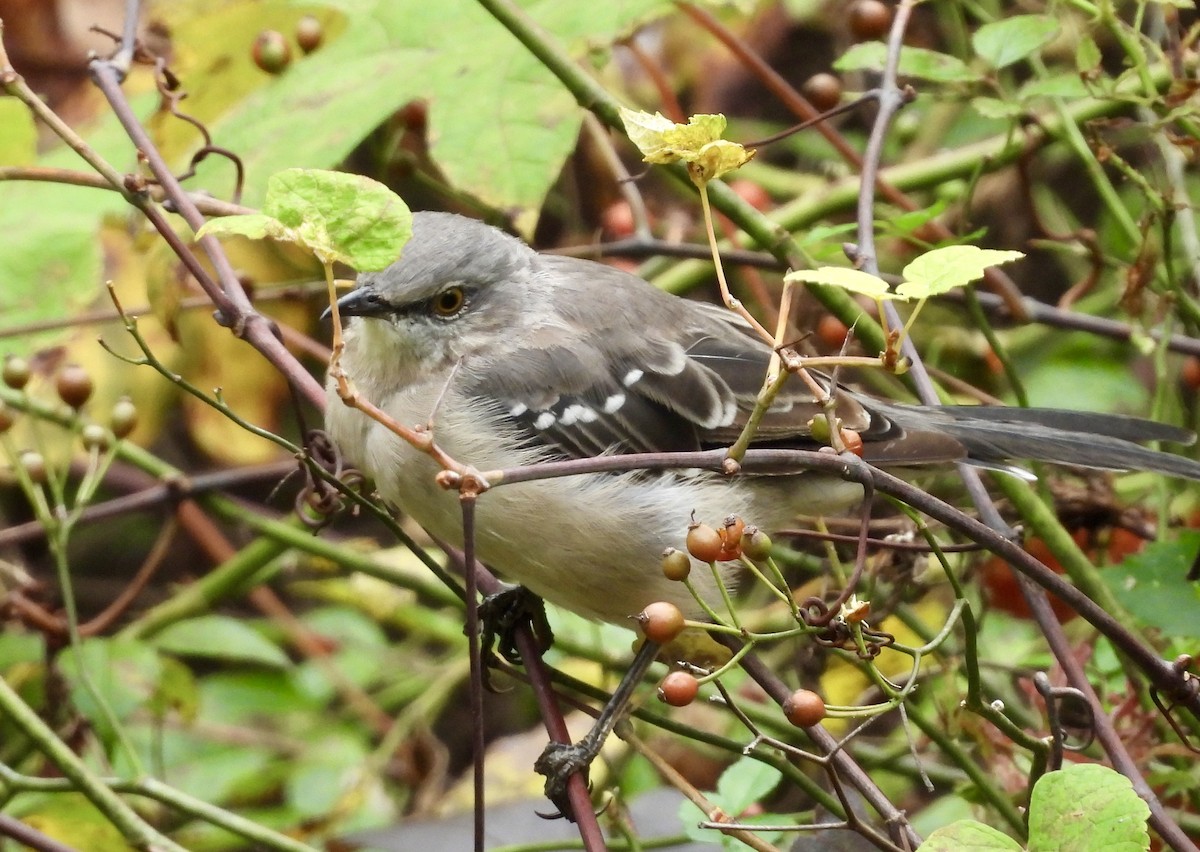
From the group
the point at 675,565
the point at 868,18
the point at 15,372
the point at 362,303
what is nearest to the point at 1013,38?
the point at 868,18

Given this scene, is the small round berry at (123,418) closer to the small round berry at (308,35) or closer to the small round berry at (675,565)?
the small round berry at (308,35)

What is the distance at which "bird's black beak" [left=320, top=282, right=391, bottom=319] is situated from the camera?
2863 mm

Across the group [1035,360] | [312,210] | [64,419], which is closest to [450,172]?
[64,419]

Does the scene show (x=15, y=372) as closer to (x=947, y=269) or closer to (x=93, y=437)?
(x=93, y=437)

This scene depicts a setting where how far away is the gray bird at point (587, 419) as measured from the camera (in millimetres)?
2814

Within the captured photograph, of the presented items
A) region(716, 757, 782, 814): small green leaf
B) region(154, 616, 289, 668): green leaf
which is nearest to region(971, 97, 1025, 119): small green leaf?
region(716, 757, 782, 814): small green leaf

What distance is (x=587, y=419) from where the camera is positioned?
3.06 m

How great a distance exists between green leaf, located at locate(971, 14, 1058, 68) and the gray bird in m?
0.78

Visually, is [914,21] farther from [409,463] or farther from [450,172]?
[409,463]

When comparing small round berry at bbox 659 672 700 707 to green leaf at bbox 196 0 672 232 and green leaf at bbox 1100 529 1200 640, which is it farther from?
green leaf at bbox 196 0 672 232

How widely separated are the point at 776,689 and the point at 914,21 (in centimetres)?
393

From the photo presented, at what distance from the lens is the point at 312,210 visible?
1.57 meters

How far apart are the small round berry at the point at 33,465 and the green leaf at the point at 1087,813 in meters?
2.16

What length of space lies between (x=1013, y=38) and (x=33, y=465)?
2.29 metres
